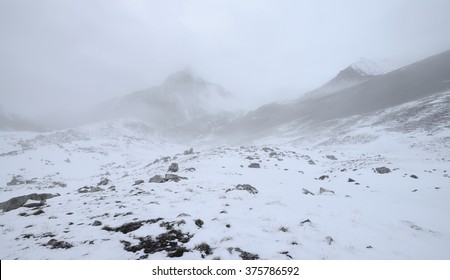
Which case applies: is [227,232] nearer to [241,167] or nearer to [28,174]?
[241,167]

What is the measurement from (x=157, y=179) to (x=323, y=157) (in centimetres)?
2770

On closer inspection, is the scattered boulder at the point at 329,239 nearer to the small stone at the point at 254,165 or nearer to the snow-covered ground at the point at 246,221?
the snow-covered ground at the point at 246,221

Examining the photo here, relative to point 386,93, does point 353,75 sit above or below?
above

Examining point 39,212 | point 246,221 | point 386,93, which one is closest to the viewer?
point 246,221

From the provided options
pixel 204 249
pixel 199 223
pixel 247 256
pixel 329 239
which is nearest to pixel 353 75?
pixel 329 239

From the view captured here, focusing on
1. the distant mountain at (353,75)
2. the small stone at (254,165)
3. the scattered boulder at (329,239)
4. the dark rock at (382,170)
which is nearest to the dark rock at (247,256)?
the scattered boulder at (329,239)

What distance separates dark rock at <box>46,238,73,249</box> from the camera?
790 cm

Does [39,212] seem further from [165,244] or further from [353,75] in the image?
[353,75]

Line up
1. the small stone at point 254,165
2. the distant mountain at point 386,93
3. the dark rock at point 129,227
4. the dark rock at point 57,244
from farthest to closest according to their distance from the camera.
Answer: the distant mountain at point 386,93
the small stone at point 254,165
the dark rock at point 129,227
the dark rock at point 57,244

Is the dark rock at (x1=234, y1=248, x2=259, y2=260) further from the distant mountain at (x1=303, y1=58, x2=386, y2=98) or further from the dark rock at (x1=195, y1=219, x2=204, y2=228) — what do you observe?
the distant mountain at (x1=303, y1=58, x2=386, y2=98)

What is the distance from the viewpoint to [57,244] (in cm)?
810

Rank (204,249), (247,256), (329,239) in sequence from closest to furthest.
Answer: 1. (247,256)
2. (204,249)
3. (329,239)

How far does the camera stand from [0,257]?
293 inches

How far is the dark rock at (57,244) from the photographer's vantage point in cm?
790
